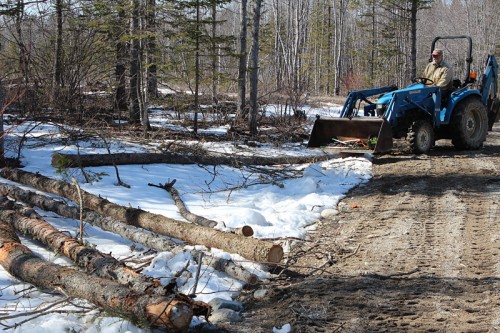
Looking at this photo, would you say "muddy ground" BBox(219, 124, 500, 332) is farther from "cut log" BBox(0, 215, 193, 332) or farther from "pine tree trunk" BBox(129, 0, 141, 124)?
"pine tree trunk" BBox(129, 0, 141, 124)

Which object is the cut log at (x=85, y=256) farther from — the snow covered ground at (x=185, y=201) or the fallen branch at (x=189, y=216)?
the fallen branch at (x=189, y=216)

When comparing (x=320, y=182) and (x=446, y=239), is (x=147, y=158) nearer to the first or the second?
(x=320, y=182)

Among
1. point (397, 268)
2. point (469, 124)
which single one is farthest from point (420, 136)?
point (397, 268)

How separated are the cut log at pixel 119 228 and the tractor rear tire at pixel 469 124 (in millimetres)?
8120

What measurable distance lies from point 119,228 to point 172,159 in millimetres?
4123

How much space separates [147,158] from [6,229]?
14.7 ft

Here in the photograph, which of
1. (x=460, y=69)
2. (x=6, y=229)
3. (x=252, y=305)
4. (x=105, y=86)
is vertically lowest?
(x=252, y=305)

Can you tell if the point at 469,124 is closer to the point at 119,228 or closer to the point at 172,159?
the point at 172,159

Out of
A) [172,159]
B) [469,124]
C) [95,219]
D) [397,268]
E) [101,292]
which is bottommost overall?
[397,268]

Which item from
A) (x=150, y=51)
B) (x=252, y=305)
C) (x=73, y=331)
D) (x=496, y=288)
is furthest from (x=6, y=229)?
(x=150, y=51)

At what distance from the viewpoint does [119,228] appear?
603cm

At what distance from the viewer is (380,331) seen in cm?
387

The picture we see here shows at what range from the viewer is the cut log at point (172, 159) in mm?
8977

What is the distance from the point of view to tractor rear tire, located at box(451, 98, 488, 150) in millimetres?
11422
